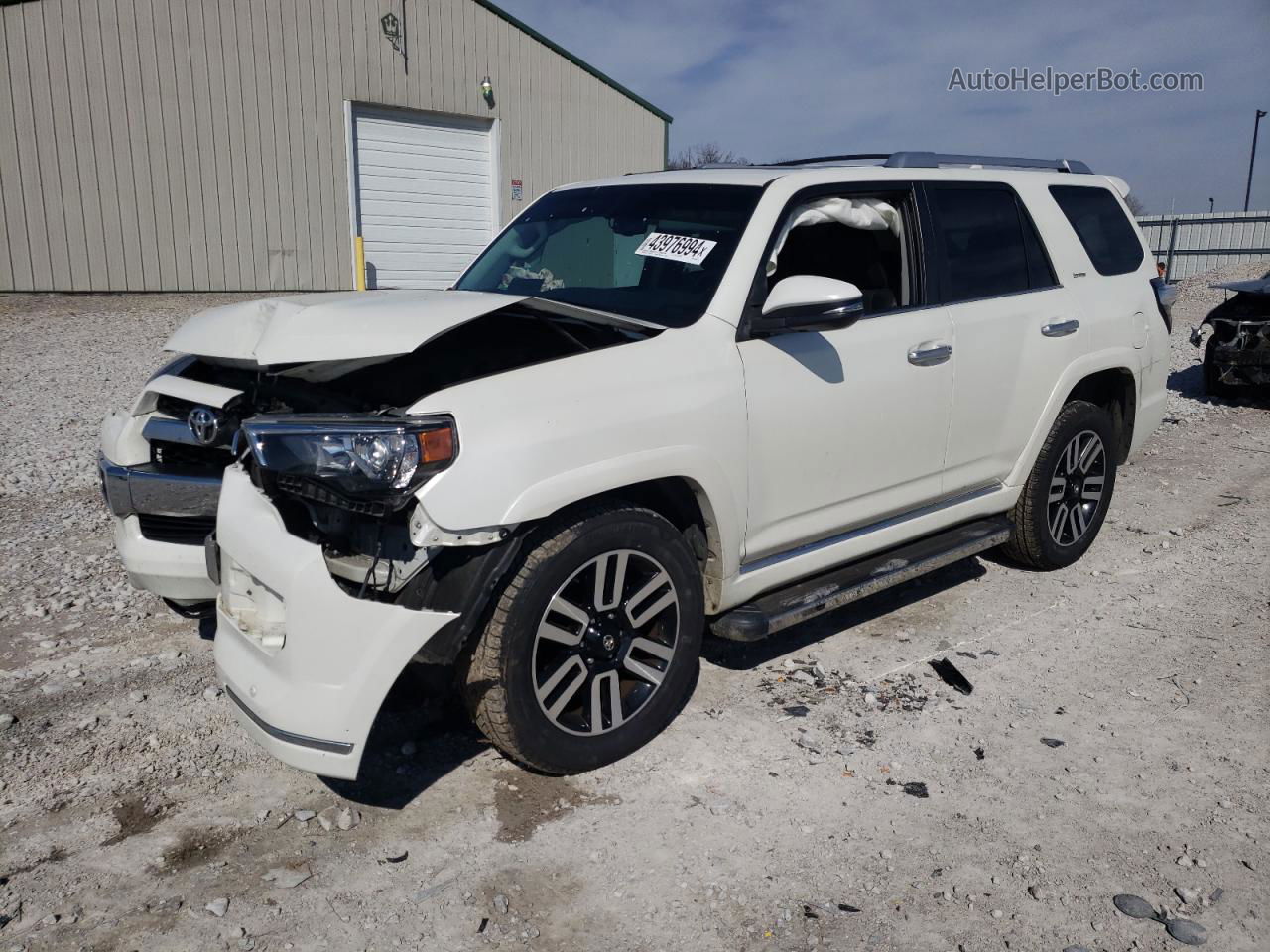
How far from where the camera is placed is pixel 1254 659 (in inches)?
169

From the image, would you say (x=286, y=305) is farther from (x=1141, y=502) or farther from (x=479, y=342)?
(x=1141, y=502)

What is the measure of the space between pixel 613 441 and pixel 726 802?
1.22m

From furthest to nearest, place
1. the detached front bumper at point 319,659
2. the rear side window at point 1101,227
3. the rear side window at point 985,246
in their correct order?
the rear side window at point 1101,227, the rear side window at point 985,246, the detached front bumper at point 319,659

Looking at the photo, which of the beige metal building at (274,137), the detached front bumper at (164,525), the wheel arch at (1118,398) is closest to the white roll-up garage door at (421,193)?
the beige metal building at (274,137)

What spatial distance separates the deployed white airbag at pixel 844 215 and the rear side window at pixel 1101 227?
133 cm

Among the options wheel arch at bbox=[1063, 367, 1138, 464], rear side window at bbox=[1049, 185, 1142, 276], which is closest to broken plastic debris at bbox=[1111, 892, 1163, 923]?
wheel arch at bbox=[1063, 367, 1138, 464]

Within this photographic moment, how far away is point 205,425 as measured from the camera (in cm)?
364

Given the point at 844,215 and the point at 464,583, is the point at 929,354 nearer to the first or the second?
the point at 844,215

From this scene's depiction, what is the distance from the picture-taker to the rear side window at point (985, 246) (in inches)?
177

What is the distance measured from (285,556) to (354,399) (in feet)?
2.42

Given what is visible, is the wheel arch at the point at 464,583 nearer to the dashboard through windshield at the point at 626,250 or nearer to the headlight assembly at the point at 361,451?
the headlight assembly at the point at 361,451

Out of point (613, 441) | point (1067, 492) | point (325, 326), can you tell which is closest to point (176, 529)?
point (325, 326)

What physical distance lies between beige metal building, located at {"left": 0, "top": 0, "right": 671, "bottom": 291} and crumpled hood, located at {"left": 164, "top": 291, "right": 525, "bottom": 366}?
446 inches

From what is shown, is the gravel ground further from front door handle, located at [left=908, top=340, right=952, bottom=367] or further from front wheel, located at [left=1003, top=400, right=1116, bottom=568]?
front door handle, located at [left=908, top=340, right=952, bottom=367]
